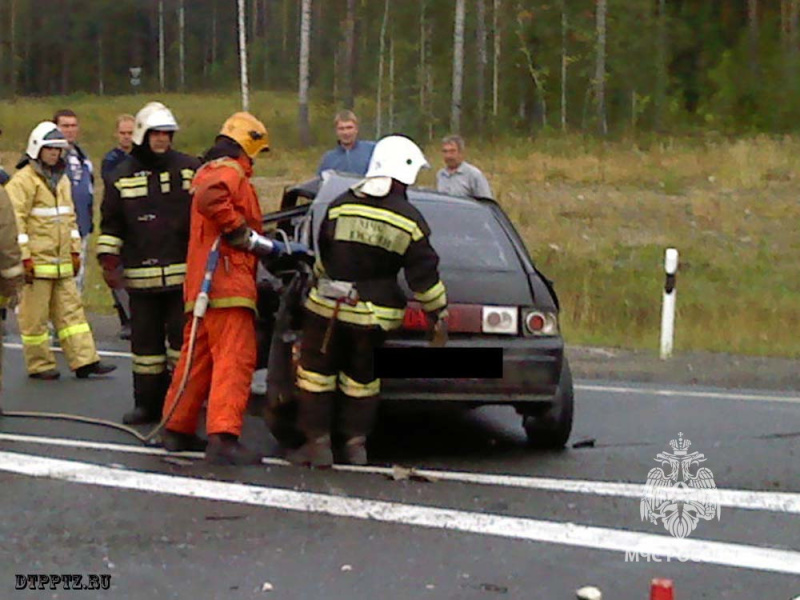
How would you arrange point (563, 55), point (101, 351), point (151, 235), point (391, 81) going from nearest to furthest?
point (151, 235)
point (101, 351)
point (563, 55)
point (391, 81)

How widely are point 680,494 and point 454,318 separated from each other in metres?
1.38

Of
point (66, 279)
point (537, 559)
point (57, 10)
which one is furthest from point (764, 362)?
point (57, 10)

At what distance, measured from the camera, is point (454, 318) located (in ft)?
22.5

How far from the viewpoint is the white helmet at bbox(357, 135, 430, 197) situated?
6676 mm

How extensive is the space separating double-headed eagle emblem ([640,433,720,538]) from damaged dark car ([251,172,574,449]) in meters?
0.62

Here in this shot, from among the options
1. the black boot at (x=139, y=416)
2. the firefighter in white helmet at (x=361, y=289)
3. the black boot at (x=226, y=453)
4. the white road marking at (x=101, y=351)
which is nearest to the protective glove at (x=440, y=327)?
the firefighter in white helmet at (x=361, y=289)

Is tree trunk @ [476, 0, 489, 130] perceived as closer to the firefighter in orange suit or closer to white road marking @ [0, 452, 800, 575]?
the firefighter in orange suit

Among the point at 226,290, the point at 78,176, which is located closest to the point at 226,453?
the point at 226,290

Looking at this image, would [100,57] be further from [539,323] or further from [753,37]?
[539,323]

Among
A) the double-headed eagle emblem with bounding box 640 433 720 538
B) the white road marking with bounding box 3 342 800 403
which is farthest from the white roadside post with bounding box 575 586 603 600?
the white road marking with bounding box 3 342 800 403

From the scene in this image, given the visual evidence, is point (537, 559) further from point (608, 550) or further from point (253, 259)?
point (253, 259)

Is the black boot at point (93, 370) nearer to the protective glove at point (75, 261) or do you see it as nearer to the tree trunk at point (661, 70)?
the protective glove at point (75, 261)

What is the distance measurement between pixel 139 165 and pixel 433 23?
49148mm

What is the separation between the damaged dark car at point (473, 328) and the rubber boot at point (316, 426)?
0.15 m
